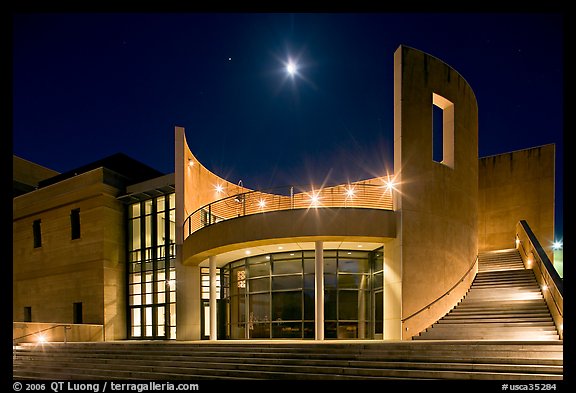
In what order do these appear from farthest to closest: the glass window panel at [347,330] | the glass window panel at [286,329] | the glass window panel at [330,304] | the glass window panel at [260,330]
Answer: the glass window panel at [260,330]
the glass window panel at [286,329]
the glass window panel at [330,304]
the glass window panel at [347,330]

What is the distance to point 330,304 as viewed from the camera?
687 inches

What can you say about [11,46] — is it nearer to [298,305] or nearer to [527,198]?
[298,305]

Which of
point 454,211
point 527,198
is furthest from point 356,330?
point 527,198

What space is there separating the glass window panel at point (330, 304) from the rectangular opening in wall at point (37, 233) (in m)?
19.2

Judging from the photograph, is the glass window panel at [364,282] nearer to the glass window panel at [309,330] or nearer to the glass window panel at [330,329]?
the glass window panel at [330,329]

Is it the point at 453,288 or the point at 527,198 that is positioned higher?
the point at 527,198

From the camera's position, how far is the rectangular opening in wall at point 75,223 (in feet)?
86.8

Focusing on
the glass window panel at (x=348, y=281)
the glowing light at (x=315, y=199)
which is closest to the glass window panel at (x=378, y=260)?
the glass window panel at (x=348, y=281)

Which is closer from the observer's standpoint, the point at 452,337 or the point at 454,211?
the point at 452,337

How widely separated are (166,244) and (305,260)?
9183 millimetres

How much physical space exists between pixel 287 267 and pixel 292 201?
2.94 m

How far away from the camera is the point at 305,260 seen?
18.1m

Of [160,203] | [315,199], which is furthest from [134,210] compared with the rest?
[315,199]

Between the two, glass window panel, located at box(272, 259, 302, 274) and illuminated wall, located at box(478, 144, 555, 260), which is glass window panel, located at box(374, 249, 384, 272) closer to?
glass window panel, located at box(272, 259, 302, 274)
